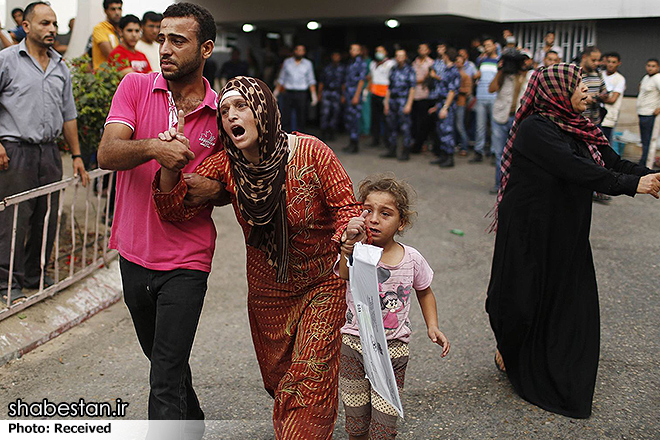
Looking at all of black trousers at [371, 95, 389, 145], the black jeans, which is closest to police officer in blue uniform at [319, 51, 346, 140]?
black trousers at [371, 95, 389, 145]

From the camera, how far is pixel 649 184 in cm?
386

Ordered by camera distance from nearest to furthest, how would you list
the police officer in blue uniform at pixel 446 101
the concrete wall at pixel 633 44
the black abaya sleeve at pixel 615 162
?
1. the black abaya sleeve at pixel 615 162
2. the police officer in blue uniform at pixel 446 101
3. the concrete wall at pixel 633 44

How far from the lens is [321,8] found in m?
16.3

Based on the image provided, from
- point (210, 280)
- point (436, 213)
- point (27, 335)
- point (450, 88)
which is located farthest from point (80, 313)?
point (450, 88)

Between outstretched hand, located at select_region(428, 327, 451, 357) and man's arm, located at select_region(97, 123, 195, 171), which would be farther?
outstretched hand, located at select_region(428, 327, 451, 357)

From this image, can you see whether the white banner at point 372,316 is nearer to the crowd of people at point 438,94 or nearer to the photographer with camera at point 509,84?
the photographer with camera at point 509,84

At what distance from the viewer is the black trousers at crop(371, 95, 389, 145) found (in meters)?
Answer: 14.5

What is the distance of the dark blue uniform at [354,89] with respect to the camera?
14078mm

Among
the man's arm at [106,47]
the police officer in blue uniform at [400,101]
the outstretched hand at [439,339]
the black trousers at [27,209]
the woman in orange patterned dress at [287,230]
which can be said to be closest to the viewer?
the woman in orange patterned dress at [287,230]

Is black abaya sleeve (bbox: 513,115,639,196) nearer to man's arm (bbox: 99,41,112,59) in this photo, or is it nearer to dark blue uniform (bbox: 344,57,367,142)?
man's arm (bbox: 99,41,112,59)

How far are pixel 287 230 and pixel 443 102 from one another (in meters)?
10.1

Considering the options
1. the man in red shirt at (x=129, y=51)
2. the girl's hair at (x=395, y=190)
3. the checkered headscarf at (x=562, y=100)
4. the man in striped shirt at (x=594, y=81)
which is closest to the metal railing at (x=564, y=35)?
the man in striped shirt at (x=594, y=81)

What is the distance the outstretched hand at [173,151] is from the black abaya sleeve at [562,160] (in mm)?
2243

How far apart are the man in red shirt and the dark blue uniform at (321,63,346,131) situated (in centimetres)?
782
